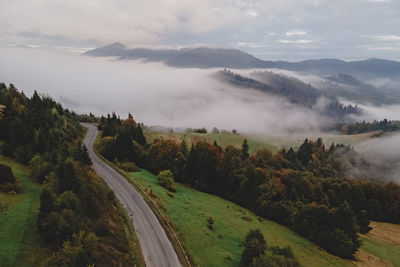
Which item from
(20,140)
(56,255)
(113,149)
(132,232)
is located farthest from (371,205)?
(20,140)

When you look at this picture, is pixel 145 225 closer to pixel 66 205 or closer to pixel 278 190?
pixel 66 205

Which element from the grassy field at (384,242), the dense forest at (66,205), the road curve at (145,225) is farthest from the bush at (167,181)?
the grassy field at (384,242)

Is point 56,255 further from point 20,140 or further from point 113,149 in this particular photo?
point 113,149

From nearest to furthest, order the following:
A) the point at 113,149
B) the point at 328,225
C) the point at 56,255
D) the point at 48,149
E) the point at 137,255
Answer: the point at 56,255
the point at 137,255
the point at 48,149
the point at 328,225
the point at 113,149

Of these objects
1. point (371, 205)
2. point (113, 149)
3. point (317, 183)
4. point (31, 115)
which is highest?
point (31, 115)

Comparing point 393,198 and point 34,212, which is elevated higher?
point 34,212

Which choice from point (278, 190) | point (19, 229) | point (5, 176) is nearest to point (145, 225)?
point (19, 229)
